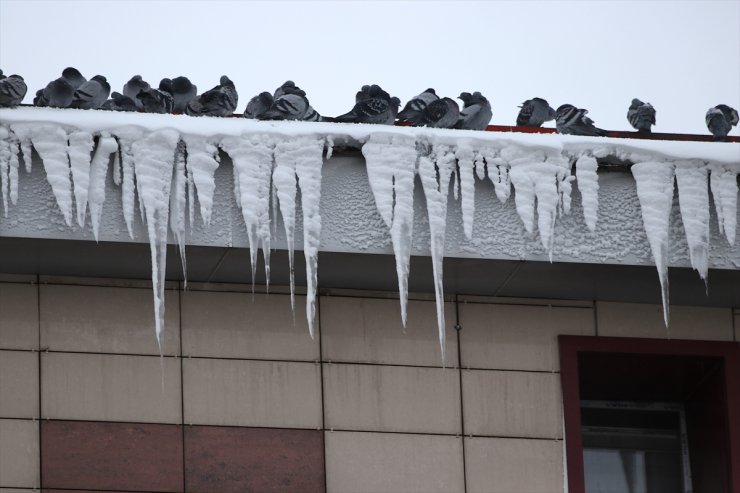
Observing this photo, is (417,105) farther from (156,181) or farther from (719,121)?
(719,121)

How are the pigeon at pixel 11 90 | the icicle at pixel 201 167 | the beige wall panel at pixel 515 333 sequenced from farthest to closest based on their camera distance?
the beige wall panel at pixel 515 333 < the icicle at pixel 201 167 < the pigeon at pixel 11 90

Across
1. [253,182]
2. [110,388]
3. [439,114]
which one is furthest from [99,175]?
[439,114]

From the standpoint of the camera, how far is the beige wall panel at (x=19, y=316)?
6945mm

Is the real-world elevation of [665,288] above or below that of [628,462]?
above

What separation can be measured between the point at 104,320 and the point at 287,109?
1.38 metres

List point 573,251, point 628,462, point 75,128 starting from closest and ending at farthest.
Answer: point 75,128
point 573,251
point 628,462

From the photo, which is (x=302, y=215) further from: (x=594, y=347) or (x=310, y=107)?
(x=594, y=347)

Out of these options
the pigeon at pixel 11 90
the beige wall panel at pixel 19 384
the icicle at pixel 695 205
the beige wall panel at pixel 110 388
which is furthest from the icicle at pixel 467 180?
the beige wall panel at pixel 19 384

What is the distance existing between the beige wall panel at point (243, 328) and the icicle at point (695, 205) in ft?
6.28

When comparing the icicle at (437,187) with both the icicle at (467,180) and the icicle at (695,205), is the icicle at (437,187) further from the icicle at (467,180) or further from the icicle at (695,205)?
the icicle at (695,205)

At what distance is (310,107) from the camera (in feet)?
23.5

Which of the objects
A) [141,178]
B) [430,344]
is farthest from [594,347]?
[141,178]

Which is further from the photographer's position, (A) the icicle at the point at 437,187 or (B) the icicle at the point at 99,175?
(A) the icicle at the point at 437,187

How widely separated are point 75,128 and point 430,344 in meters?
2.09
